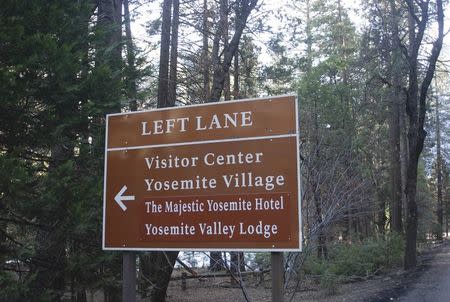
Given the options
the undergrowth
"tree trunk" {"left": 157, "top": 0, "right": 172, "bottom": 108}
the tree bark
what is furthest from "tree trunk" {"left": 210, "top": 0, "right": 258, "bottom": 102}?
the tree bark

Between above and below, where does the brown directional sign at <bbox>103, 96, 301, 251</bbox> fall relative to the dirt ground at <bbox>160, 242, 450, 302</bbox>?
above

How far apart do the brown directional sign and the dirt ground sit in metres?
9.67

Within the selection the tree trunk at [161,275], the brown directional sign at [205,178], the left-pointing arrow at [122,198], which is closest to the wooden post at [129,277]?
the brown directional sign at [205,178]

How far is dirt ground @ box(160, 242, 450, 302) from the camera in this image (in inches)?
581

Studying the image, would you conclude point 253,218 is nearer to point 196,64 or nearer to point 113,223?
point 113,223

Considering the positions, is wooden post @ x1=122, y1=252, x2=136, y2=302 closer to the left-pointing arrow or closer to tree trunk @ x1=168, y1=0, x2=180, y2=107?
the left-pointing arrow

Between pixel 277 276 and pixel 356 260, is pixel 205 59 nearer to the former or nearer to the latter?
pixel 356 260

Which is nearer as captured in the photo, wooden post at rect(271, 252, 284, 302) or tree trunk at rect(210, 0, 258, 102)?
wooden post at rect(271, 252, 284, 302)

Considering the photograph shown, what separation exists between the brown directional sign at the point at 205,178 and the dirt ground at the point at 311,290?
9673 mm

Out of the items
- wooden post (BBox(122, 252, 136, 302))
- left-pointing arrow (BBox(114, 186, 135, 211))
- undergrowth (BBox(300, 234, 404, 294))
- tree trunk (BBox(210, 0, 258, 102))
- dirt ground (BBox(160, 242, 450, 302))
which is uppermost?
tree trunk (BBox(210, 0, 258, 102))

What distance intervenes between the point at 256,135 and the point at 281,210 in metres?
0.70

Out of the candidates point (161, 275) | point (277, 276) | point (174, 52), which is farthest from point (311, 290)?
point (277, 276)

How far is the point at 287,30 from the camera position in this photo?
52.4ft

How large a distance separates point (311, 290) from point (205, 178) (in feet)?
44.4
